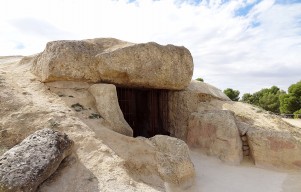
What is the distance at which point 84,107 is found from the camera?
6.72 metres

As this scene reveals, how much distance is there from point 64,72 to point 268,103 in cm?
2994

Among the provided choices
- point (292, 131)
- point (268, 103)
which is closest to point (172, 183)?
point (292, 131)

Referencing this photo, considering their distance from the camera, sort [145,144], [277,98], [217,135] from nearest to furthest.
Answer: [145,144] → [217,135] → [277,98]

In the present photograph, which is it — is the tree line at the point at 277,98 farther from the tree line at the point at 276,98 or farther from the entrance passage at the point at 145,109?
the entrance passage at the point at 145,109

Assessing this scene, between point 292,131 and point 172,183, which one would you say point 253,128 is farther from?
point 172,183

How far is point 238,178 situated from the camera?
22.5 feet

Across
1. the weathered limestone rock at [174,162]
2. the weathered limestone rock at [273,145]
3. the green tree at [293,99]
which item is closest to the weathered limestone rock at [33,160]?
the weathered limestone rock at [174,162]

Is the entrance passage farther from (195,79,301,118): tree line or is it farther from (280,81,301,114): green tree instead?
(280,81,301,114): green tree

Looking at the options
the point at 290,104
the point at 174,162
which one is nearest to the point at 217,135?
the point at 174,162

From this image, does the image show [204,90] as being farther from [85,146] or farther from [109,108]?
[85,146]

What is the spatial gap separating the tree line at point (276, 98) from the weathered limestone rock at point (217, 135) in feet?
62.6

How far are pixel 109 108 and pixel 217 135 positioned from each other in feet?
9.26

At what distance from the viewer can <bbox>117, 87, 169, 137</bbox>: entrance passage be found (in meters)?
8.95

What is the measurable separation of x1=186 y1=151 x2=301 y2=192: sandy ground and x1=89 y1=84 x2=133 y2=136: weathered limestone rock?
186 centimetres
